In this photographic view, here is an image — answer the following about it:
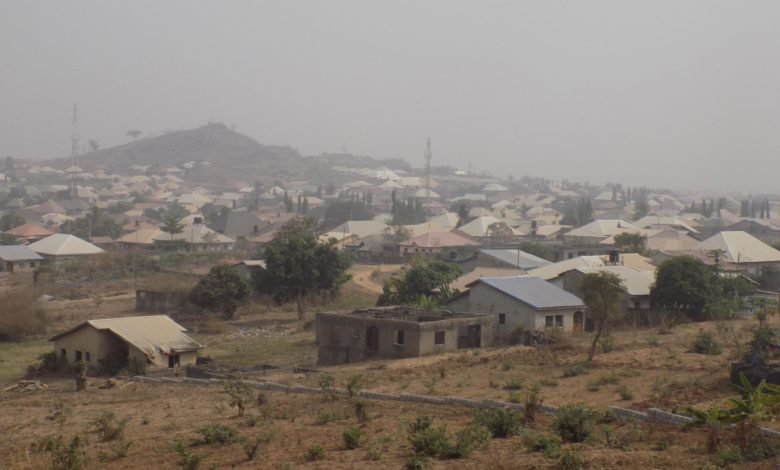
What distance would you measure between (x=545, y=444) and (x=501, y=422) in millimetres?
1614

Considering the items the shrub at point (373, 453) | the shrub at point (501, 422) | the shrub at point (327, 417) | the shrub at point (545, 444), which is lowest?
the shrub at point (327, 417)

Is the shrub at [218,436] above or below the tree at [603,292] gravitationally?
below

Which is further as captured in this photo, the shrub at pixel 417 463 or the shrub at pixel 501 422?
the shrub at pixel 501 422

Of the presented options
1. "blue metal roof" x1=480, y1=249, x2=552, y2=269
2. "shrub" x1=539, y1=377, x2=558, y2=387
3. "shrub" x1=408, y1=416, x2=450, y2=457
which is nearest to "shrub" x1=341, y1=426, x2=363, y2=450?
"shrub" x1=408, y1=416, x2=450, y2=457

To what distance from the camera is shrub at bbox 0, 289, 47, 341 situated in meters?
34.7

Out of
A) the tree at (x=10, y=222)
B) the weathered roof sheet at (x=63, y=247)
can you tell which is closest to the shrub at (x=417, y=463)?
the weathered roof sheet at (x=63, y=247)

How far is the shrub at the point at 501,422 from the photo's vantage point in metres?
15.3

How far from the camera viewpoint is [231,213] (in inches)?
3420

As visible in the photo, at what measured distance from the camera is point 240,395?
19688mm

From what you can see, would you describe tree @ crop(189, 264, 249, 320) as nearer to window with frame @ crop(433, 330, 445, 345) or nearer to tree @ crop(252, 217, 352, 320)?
tree @ crop(252, 217, 352, 320)

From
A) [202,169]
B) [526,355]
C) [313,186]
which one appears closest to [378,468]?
[526,355]

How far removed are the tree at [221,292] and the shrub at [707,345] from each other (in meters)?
19.1

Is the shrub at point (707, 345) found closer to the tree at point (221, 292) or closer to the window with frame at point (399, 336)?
the window with frame at point (399, 336)

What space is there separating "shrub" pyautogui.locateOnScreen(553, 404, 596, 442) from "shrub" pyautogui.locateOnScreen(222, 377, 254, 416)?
644cm
